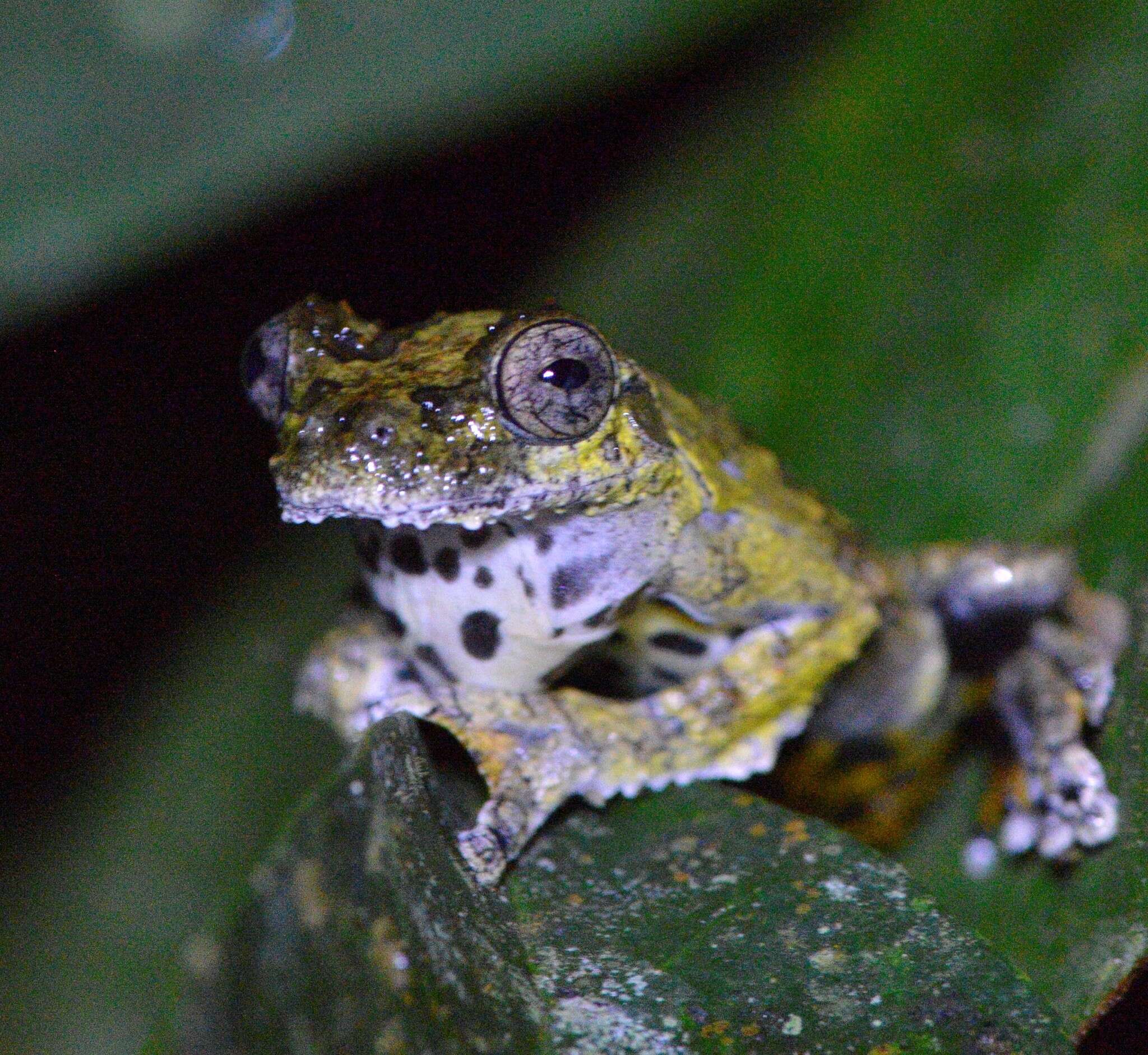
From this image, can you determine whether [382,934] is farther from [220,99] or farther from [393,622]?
[220,99]

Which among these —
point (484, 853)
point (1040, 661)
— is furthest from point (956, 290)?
point (484, 853)

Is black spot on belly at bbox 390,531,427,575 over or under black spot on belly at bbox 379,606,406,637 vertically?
over

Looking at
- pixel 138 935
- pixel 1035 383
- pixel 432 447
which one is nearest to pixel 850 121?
pixel 1035 383

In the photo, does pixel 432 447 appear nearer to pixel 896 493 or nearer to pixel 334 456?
pixel 334 456

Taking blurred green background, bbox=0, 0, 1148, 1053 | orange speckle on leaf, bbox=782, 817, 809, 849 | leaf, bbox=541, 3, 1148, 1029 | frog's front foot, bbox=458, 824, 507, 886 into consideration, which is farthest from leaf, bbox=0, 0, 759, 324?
orange speckle on leaf, bbox=782, 817, 809, 849

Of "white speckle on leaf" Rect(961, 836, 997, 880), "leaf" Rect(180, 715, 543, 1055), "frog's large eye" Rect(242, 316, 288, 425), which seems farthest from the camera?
"white speckle on leaf" Rect(961, 836, 997, 880)

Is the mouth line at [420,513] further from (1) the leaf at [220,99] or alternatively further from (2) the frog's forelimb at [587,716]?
(1) the leaf at [220,99]

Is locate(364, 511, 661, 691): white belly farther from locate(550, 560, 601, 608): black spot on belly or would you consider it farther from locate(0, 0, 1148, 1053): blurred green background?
locate(0, 0, 1148, 1053): blurred green background
